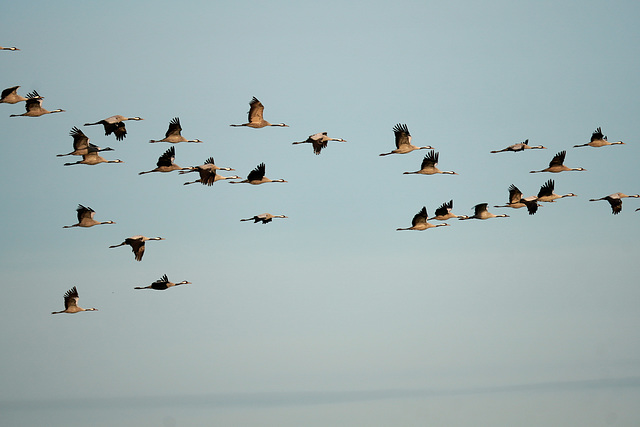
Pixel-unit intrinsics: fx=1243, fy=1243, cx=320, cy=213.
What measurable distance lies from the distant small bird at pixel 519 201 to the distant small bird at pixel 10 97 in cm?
2683

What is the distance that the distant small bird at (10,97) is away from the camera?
2433 inches

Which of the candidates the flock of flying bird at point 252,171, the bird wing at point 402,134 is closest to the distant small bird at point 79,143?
the flock of flying bird at point 252,171

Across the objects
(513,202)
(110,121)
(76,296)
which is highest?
(110,121)

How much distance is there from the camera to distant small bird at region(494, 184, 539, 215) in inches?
2697

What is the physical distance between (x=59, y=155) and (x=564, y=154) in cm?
2749

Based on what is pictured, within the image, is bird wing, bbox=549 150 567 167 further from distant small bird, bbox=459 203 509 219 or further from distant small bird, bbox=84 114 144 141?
distant small bird, bbox=84 114 144 141

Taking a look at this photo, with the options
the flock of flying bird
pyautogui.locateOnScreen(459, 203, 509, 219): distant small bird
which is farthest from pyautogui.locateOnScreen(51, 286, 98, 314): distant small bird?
pyautogui.locateOnScreen(459, 203, 509, 219): distant small bird

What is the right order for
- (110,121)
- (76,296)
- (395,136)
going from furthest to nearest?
(76,296) < (395,136) < (110,121)

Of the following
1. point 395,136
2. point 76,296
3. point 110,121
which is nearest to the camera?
point 110,121

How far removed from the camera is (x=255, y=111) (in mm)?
65062

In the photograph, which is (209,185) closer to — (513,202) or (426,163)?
(426,163)

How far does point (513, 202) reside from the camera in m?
69.1

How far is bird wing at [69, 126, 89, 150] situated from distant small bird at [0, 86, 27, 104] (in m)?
3.22

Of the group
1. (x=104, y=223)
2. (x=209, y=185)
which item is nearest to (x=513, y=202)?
(x=209, y=185)
